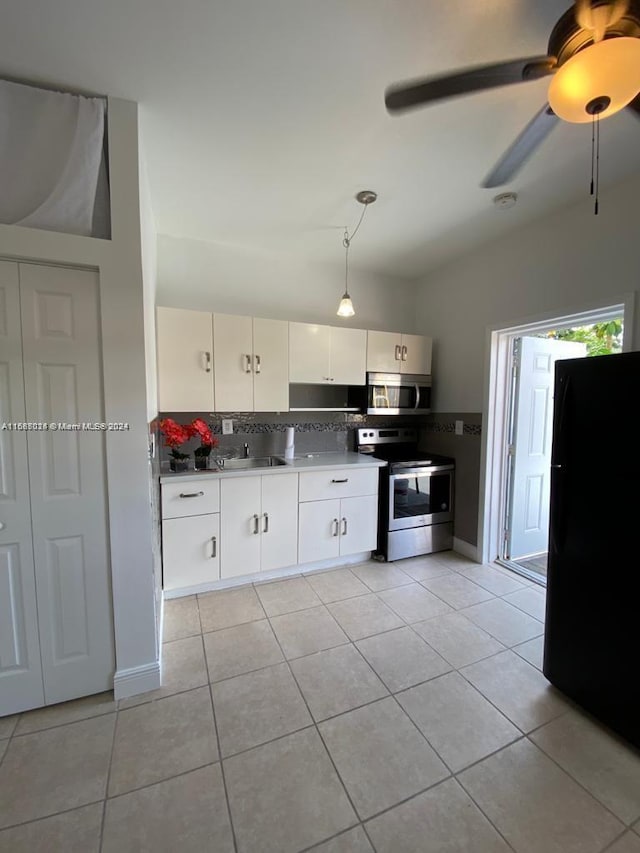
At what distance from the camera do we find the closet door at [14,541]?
1.46m

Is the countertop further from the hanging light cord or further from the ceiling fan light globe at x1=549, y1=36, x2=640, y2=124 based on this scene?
the ceiling fan light globe at x1=549, y1=36, x2=640, y2=124

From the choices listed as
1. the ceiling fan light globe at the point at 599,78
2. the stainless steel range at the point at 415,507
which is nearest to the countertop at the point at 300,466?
the stainless steel range at the point at 415,507

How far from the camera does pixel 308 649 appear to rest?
6.59 feet

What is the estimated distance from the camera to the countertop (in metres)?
2.44

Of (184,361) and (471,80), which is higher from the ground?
(471,80)

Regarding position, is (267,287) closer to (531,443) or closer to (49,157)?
(49,157)

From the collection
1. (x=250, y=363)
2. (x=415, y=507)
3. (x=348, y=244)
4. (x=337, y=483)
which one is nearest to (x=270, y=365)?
(x=250, y=363)

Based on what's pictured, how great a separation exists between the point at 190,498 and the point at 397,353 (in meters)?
2.27

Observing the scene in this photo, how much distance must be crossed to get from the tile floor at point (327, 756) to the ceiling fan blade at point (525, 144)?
2.41 meters

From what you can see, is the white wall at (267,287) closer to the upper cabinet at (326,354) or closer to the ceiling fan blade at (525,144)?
the upper cabinet at (326,354)

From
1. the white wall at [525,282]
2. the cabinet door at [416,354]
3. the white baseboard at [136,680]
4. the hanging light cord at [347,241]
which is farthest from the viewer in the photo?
the cabinet door at [416,354]

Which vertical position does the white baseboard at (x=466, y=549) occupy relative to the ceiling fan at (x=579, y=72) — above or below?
below

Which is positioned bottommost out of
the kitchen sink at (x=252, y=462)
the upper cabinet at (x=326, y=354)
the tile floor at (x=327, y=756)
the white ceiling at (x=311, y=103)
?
the tile floor at (x=327, y=756)

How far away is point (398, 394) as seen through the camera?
3.41 metres
